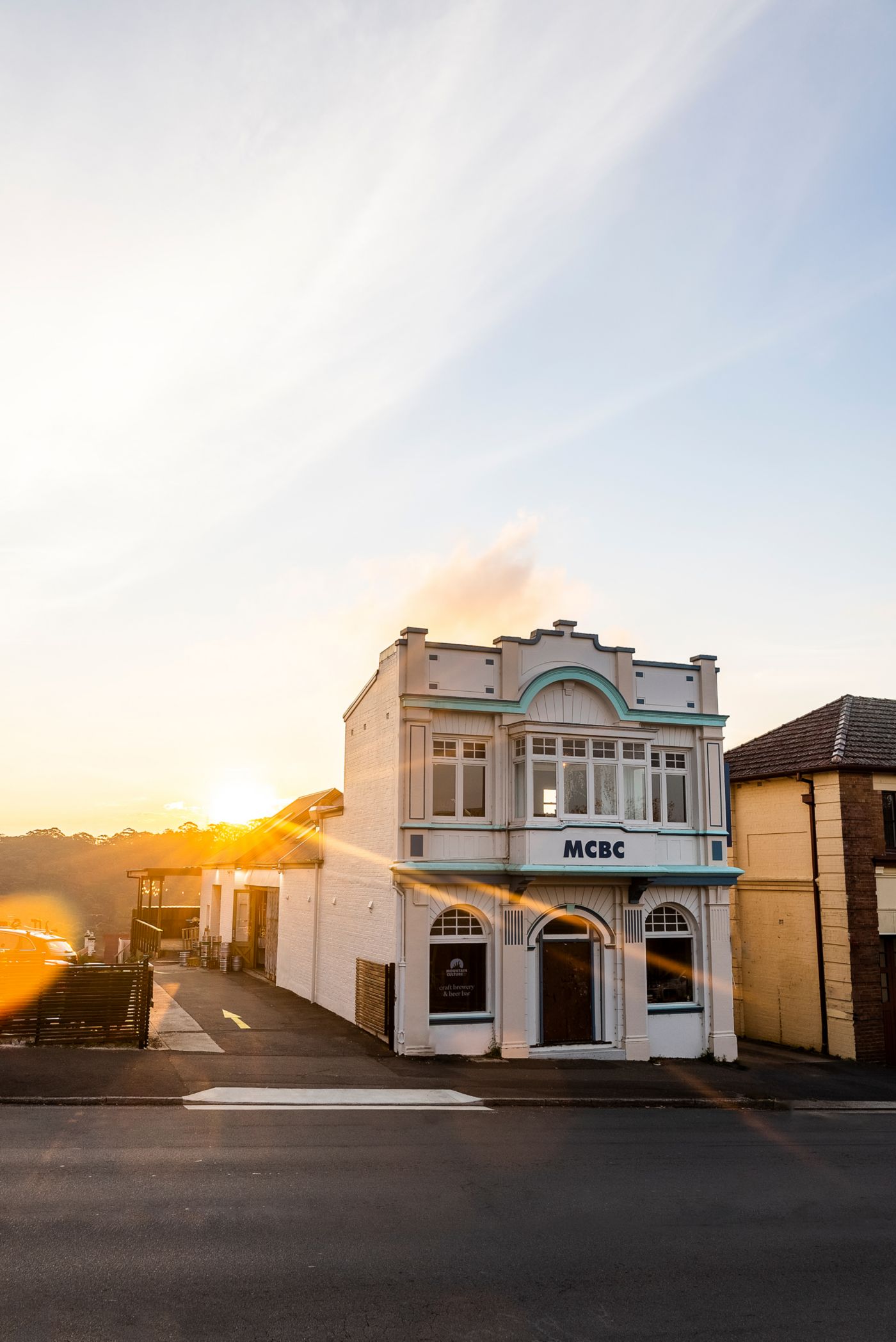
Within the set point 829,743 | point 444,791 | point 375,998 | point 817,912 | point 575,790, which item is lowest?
point 375,998

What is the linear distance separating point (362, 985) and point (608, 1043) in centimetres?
594

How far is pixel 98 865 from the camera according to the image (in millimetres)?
106938

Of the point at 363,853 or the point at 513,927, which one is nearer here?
the point at 513,927

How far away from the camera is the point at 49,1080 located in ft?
53.7

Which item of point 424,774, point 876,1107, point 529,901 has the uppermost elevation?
point 424,774

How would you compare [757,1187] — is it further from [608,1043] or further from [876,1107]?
[608,1043]

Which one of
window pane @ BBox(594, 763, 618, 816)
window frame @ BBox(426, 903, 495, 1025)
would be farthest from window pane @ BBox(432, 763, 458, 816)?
window pane @ BBox(594, 763, 618, 816)

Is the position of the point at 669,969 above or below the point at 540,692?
below

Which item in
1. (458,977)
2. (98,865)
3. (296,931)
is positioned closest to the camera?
(458,977)

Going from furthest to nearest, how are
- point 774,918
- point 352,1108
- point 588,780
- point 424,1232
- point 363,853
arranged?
point 774,918
point 363,853
point 588,780
point 352,1108
point 424,1232

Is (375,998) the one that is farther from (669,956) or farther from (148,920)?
(148,920)

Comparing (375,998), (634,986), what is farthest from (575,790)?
Result: (375,998)

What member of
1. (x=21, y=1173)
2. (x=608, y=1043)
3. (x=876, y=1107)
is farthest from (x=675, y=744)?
(x=21, y=1173)

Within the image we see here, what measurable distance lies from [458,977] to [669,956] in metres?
5.61
